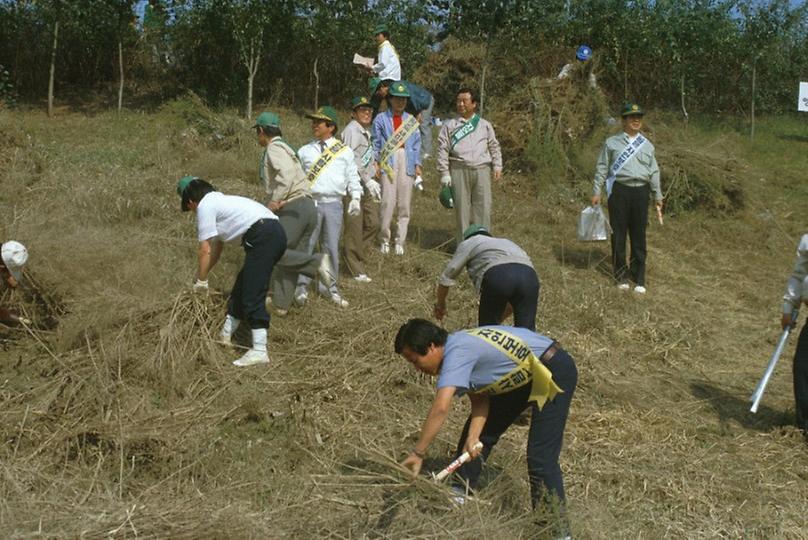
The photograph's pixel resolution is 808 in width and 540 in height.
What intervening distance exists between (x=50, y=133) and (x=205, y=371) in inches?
302

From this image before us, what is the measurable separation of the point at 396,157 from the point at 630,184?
7.28 feet

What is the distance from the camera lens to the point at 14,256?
245 inches

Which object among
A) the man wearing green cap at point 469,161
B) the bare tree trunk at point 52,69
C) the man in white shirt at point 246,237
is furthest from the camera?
the bare tree trunk at point 52,69

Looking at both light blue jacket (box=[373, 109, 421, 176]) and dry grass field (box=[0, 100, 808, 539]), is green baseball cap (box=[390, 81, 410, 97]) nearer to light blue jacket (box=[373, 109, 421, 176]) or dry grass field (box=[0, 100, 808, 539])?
light blue jacket (box=[373, 109, 421, 176])

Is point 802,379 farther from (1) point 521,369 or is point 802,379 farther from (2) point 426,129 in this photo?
(2) point 426,129

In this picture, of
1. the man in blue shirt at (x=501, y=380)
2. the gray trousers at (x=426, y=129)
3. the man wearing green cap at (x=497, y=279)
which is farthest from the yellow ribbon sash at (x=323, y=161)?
the gray trousers at (x=426, y=129)

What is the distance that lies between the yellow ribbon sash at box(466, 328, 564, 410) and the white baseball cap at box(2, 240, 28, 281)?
3609mm

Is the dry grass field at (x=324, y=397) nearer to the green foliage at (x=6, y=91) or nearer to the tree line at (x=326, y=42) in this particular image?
the green foliage at (x=6, y=91)

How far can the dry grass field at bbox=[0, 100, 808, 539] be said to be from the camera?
424cm

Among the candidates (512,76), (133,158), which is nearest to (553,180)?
(512,76)

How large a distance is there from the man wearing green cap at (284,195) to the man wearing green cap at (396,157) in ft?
5.68

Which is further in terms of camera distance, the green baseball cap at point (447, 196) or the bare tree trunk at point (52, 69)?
the bare tree trunk at point (52, 69)

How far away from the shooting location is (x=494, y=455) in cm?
513

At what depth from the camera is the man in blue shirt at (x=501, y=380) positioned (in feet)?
12.9
